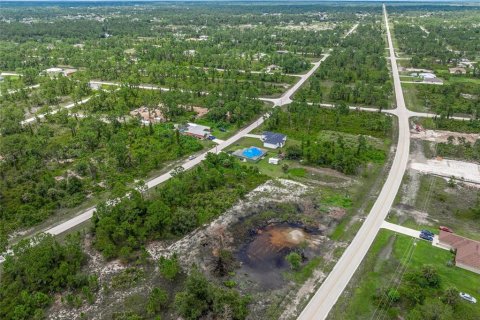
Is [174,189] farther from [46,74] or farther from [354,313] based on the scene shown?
[46,74]

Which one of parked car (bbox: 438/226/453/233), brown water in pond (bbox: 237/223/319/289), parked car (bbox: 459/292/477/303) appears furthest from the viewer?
parked car (bbox: 438/226/453/233)

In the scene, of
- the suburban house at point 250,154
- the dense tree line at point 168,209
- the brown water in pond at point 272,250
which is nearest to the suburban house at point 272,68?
the suburban house at point 250,154

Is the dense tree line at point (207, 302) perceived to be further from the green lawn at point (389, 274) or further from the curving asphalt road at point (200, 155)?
the curving asphalt road at point (200, 155)

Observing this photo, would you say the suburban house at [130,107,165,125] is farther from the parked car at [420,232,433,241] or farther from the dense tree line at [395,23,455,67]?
the dense tree line at [395,23,455,67]

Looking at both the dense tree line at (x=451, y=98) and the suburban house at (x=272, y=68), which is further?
the suburban house at (x=272, y=68)

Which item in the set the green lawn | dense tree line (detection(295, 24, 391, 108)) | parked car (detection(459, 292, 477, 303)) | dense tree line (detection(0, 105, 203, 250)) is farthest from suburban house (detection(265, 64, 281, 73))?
parked car (detection(459, 292, 477, 303))

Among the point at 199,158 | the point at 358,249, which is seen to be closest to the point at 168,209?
the point at 199,158

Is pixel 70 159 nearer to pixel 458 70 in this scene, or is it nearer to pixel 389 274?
pixel 389 274
